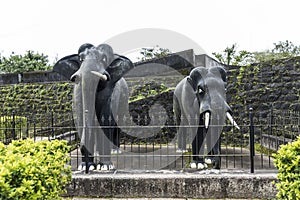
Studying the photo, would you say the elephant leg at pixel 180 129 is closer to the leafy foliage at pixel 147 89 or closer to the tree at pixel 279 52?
the leafy foliage at pixel 147 89

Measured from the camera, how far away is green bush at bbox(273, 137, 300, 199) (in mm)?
3016

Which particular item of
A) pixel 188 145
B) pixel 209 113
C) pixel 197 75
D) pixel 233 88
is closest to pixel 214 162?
pixel 209 113

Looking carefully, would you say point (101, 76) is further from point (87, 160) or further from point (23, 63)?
point (23, 63)

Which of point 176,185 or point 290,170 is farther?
point 176,185

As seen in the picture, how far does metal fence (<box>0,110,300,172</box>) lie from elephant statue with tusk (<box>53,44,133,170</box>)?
36cm

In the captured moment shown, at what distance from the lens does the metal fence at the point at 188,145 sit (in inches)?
240

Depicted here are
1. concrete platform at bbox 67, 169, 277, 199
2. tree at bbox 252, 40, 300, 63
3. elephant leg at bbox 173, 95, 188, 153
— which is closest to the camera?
concrete platform at bbox 67, 169, 277, 199

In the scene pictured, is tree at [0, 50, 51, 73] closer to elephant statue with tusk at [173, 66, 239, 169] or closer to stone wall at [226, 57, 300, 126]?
stone wall at [226, 57, 300, 126]

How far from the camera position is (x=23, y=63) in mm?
26891

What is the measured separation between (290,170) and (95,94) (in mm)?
3822

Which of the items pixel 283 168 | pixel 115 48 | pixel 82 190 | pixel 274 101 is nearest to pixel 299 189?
pixel 283 168

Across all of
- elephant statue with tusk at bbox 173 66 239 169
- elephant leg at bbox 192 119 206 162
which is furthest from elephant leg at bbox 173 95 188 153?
elephant leg at bbox 192 119 206 162

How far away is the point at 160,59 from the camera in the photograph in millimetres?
13914

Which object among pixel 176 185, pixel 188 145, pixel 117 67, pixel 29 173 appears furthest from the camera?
pixel 188 145
